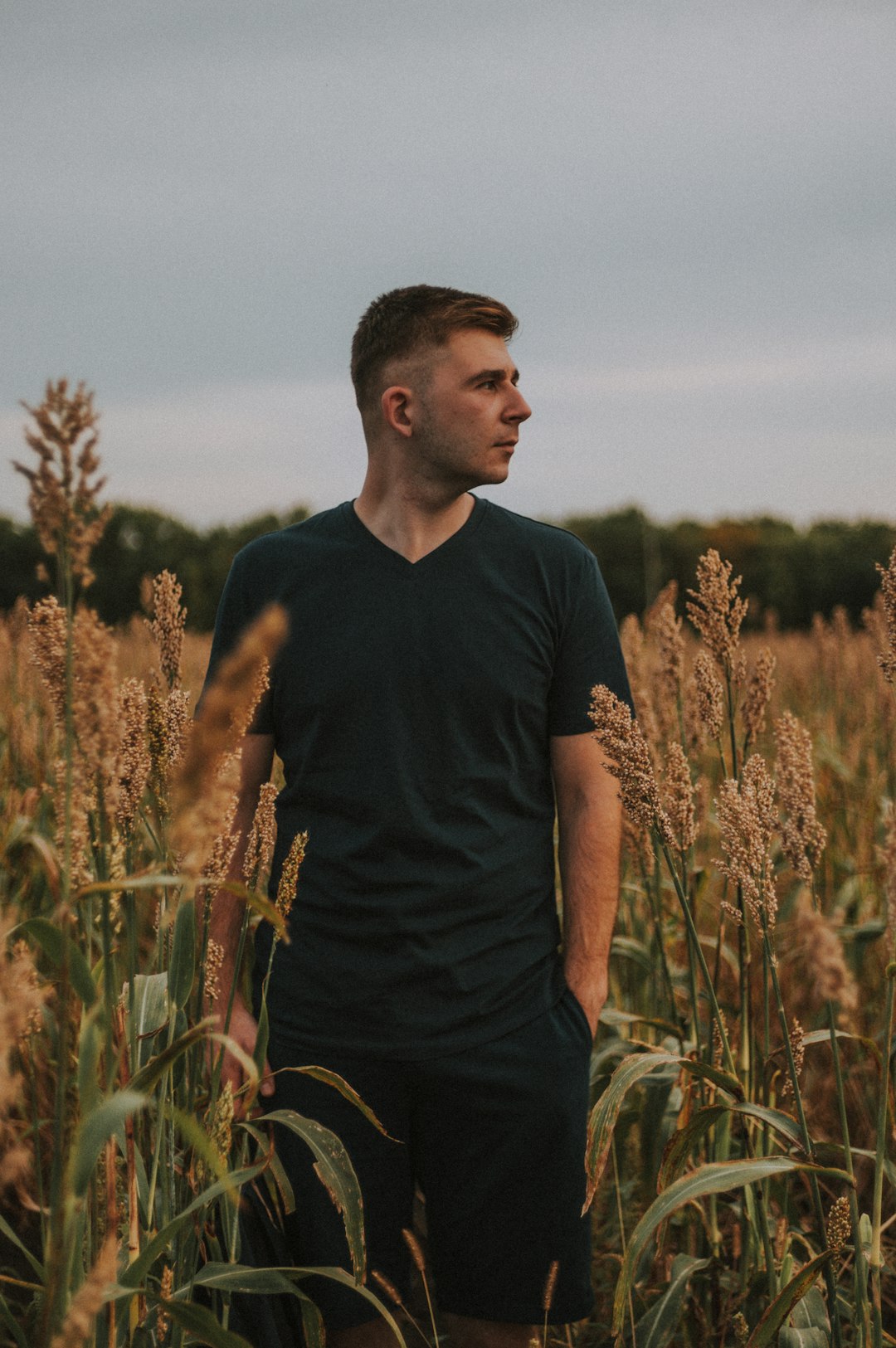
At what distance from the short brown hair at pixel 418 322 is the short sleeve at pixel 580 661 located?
1.88 feet

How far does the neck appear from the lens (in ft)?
7.79

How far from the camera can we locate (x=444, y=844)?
2189mm

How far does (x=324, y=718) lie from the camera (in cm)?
229

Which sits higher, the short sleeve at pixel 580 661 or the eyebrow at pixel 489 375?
the eyebrow at pixel 489 375

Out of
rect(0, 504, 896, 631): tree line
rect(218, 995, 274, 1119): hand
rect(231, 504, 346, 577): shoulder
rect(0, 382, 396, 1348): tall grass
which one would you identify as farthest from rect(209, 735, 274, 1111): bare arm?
rect(0, 504, 896, 631): tree line

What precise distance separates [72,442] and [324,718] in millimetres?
1408

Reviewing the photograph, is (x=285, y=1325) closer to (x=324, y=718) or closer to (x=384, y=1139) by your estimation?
(x=384, y=1139)

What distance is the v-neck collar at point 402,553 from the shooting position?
2359 millimetres

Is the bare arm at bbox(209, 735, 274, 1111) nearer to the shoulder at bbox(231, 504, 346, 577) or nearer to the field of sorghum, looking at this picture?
the field of sorghum

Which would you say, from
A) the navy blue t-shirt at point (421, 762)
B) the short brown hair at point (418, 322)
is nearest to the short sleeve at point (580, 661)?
the navy blue t-shirt at point (421, 762)

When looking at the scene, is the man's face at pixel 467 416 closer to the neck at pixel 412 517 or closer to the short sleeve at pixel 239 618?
the neck at pixel 412 517

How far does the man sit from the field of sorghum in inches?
5.9

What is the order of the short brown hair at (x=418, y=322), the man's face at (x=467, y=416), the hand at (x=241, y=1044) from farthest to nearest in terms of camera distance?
the short brown hair at (x=418, y=322) < the man's face at (x=467, y=416) < the hand at (x=241, y=1044)

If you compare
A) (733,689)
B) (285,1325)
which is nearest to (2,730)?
(285,1325)
